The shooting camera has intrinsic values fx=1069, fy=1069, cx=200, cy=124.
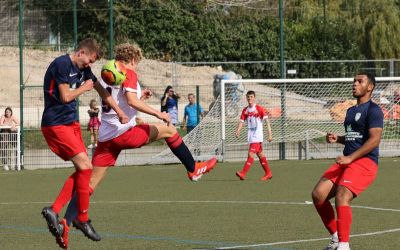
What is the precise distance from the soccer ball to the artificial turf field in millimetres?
1895

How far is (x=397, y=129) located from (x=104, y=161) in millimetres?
19121

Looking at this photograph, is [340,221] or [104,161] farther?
[104,161]

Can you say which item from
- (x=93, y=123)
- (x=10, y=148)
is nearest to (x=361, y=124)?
(x=10, y=148)

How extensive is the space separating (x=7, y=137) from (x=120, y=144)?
16.3 m

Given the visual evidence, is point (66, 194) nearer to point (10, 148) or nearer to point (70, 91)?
point (70, 91)

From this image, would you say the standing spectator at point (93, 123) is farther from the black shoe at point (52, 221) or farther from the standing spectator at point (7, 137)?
the black shoe at point (52, 221)

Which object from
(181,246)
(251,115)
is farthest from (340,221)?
(251,115)

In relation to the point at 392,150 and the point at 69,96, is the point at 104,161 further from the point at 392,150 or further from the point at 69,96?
the point at 392,150

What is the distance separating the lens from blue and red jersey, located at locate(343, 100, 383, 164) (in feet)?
37.3

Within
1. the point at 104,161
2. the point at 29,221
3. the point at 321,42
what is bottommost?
the point at 29,221

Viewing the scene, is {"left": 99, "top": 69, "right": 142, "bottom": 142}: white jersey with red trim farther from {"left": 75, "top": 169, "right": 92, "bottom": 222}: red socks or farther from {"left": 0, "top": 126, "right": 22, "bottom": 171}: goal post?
{"left": 0, "top": 126, "right": 22, "bottom": 171}: goal post

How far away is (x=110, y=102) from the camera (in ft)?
38.6

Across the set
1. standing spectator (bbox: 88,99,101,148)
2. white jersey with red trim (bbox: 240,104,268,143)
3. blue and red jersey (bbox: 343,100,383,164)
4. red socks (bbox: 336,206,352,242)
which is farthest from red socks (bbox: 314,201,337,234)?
standing spectator (bbox: 88,99,101,148)

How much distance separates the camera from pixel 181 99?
35969mm
